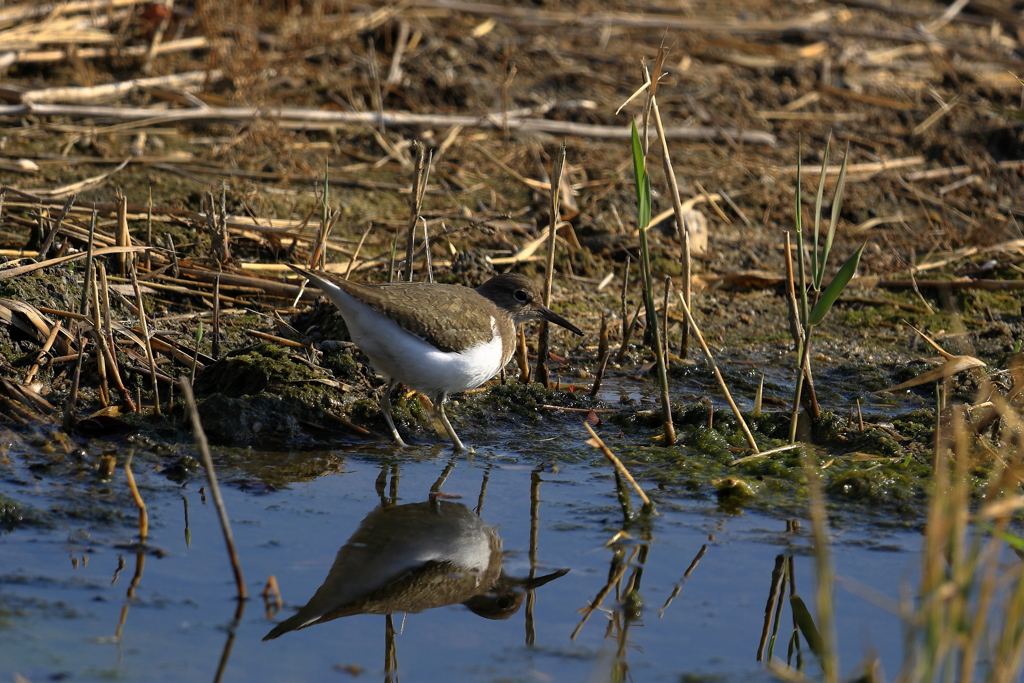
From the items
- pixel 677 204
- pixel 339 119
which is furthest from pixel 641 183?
pixel 339 119

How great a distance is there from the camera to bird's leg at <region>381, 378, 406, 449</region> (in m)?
4.90

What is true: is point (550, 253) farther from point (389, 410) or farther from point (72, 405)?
point (72, 405)

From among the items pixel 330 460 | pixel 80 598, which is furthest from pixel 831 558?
pixel 80 598

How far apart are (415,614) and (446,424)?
160 centimetres

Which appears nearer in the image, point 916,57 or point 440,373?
point 440,373

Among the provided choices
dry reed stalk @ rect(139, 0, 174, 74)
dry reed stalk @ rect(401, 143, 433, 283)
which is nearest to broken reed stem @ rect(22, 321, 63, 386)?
dry reed stalk @ rect(401, 143, 433, 283)

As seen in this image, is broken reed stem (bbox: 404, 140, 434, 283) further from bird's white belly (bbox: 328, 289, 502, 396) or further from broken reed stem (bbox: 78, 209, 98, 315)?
broken reed stem (bbox: 78, 209, 98, 315)

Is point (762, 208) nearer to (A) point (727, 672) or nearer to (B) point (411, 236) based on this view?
(B) point (411, 236)

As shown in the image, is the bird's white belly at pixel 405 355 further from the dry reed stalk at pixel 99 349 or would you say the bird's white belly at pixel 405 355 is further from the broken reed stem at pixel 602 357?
the dry reed stalk at pixel 99 349

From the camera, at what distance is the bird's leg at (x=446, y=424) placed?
192 inches

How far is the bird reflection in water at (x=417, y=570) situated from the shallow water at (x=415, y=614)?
0.04 meters

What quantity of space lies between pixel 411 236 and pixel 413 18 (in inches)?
208

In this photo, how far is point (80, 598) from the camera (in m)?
3.26

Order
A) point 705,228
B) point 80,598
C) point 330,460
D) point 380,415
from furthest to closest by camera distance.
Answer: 1. point 705,228
2. point 380,415
3. point 330,460
4. point 80,598
